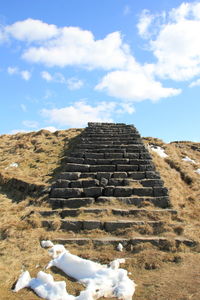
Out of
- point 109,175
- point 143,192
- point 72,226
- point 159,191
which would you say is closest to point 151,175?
point 159,191

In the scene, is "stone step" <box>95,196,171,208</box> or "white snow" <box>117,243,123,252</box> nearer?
"white snow" <box>117,243,123,252</box>

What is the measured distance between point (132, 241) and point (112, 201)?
6.49ft

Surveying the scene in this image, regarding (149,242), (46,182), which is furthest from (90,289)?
(46,182)

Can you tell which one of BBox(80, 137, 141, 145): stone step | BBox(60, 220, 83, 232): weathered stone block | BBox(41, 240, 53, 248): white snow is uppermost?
BBox(80, 137, 141, 145): stone step

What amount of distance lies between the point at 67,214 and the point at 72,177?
79.2 inches

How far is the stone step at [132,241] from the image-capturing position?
23.7 ft

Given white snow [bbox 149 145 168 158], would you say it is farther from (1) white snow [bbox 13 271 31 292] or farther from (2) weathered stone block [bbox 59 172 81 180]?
(1) white snow [bbox 13 271 31 292]

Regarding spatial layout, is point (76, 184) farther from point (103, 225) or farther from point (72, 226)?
point (103, 225)

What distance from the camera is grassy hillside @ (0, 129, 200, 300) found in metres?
5.60

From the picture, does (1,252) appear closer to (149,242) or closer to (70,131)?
(149,242)

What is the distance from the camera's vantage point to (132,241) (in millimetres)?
7340

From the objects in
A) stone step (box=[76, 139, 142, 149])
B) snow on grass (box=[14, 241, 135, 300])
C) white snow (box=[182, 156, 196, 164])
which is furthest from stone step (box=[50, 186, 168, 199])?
white snow (box=[182, 156, 196, 164])

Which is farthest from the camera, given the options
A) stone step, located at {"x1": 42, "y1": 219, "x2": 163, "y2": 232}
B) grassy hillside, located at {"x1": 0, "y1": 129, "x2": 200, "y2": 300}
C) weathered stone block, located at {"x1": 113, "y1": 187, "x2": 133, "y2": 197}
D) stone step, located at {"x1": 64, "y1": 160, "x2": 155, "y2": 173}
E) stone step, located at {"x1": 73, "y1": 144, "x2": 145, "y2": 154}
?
stone step, located at {"x1": 73, "y1": 144, "x2": 145, "y2": 154}

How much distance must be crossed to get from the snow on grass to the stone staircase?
1.11 m
